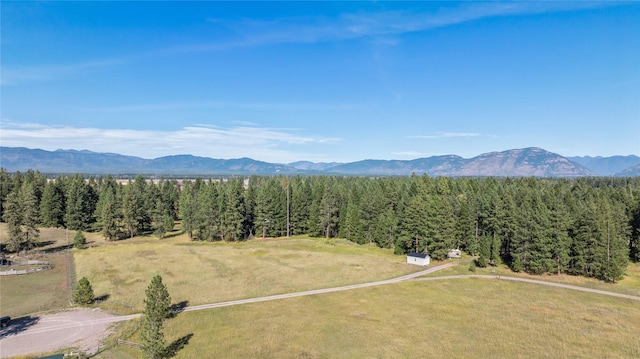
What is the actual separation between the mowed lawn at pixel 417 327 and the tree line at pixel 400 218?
1531 centimetres

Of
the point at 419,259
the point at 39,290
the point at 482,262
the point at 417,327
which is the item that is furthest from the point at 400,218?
the point at 39,290

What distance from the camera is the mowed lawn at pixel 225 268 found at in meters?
51.7

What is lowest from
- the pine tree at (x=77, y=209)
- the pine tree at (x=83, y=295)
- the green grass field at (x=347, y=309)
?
the green grass field at (x=347, y=309)

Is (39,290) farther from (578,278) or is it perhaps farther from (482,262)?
(578,278)

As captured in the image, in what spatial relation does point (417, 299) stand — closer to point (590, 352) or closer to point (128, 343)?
point (590, 352)

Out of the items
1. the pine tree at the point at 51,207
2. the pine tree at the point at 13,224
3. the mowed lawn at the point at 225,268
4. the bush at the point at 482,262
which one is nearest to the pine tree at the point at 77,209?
the pine tree at the point at 51,207

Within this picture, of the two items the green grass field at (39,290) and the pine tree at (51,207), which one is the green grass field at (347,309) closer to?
the green grass field at (39,290)

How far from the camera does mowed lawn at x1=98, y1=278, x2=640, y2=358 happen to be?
110 feet

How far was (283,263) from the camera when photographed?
69.7m

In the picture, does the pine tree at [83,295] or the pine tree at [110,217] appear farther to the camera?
the pine tree at [110,217]

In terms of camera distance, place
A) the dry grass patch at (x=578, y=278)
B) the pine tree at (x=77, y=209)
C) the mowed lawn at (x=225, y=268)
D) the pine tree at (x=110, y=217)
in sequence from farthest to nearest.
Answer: the pine tree at (x=77, y=209)
the pine tree at (x=110, y=217)
the dry grass patch at (x=578, y=278)
the mowed lawn at (x=225, y=268)

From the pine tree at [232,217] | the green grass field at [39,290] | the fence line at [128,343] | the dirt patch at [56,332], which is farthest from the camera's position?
the pine tree at [232,217]

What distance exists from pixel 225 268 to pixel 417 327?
3816 centimetres

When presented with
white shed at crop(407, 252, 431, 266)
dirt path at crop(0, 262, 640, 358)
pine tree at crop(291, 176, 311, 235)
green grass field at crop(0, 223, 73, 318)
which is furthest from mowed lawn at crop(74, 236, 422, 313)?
pine tree at crop(291, 176, 311, 235)
